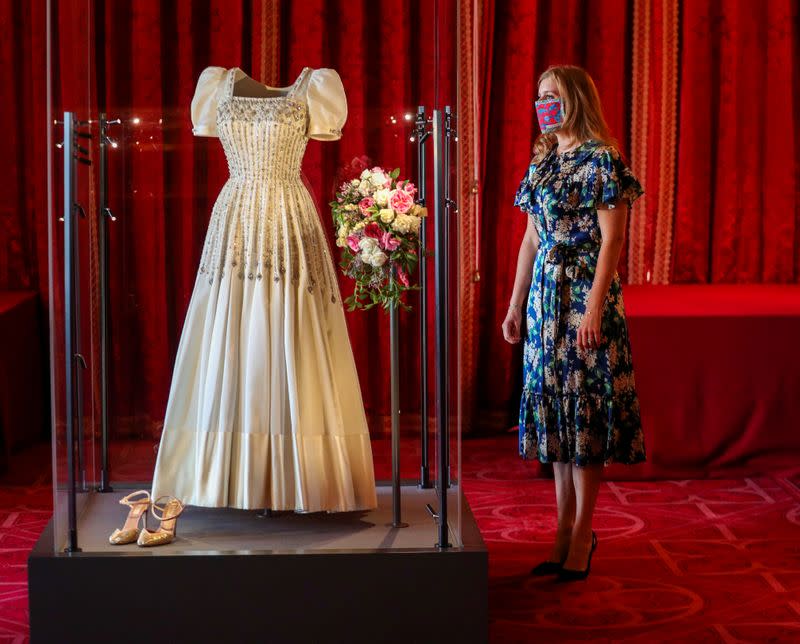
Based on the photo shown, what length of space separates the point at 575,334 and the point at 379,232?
24.4 inches

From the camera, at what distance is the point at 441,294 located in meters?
2.76

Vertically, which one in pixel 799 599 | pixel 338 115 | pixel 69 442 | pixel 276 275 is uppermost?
pixel 338 115

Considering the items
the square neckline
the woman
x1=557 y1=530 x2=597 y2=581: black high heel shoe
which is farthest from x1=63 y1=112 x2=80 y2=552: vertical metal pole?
x1=557 y1=530 x2=597 y2=581: black high heel shoe

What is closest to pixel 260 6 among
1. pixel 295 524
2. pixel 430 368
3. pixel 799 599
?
pixel 430 368

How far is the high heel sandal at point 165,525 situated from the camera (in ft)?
9.20

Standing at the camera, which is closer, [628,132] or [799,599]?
[799,599]

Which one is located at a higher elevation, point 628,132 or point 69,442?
point 628,132

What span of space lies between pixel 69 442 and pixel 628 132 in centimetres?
348

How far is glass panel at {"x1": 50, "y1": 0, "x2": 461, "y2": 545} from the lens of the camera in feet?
9.62

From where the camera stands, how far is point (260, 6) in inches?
120

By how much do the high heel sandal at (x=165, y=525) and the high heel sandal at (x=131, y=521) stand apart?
0.08 feet

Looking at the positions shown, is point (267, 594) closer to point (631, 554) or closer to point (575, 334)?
point (575, 334)

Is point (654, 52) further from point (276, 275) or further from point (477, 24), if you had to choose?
point (276, 275)

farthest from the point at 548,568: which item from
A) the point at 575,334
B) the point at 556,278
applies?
the point at 556,278
